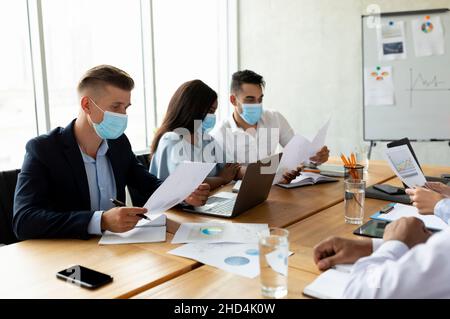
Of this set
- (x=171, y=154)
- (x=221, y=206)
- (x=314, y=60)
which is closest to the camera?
(x=221, y=206)

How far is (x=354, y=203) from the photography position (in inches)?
61.6

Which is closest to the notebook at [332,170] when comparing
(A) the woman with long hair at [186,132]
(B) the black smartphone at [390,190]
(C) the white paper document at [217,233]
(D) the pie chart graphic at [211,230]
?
(B) the black smartphone at [390,190]

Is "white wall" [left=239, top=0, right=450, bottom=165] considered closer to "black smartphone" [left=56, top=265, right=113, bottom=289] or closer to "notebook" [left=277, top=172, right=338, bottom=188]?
"notebook" [left=277, top=172, right=338, bottom=188]

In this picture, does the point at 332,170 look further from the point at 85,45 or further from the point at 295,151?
the point at 85,45

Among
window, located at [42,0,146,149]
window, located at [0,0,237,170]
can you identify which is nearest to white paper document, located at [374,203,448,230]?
window, located at [0,0,237,170]

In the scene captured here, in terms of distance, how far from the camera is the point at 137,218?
1.43 meters

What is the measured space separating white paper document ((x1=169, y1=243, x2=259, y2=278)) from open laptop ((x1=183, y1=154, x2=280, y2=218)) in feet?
1.12

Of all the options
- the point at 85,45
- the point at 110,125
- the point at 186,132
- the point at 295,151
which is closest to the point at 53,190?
the point at 110,125

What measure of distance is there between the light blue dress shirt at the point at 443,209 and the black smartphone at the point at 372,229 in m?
0.18

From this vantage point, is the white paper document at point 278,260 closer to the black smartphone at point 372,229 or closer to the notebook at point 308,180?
the black smartphone at point 372,229

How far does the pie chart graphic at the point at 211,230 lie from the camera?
1.44 m

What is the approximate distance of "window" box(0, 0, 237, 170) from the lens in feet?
9.80

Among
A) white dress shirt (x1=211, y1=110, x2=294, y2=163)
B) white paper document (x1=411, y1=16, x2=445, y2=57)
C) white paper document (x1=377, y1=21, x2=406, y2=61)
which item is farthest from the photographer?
white paper document (x1=377, y1=21, x2=406, y2=61)

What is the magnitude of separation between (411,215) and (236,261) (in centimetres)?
82
